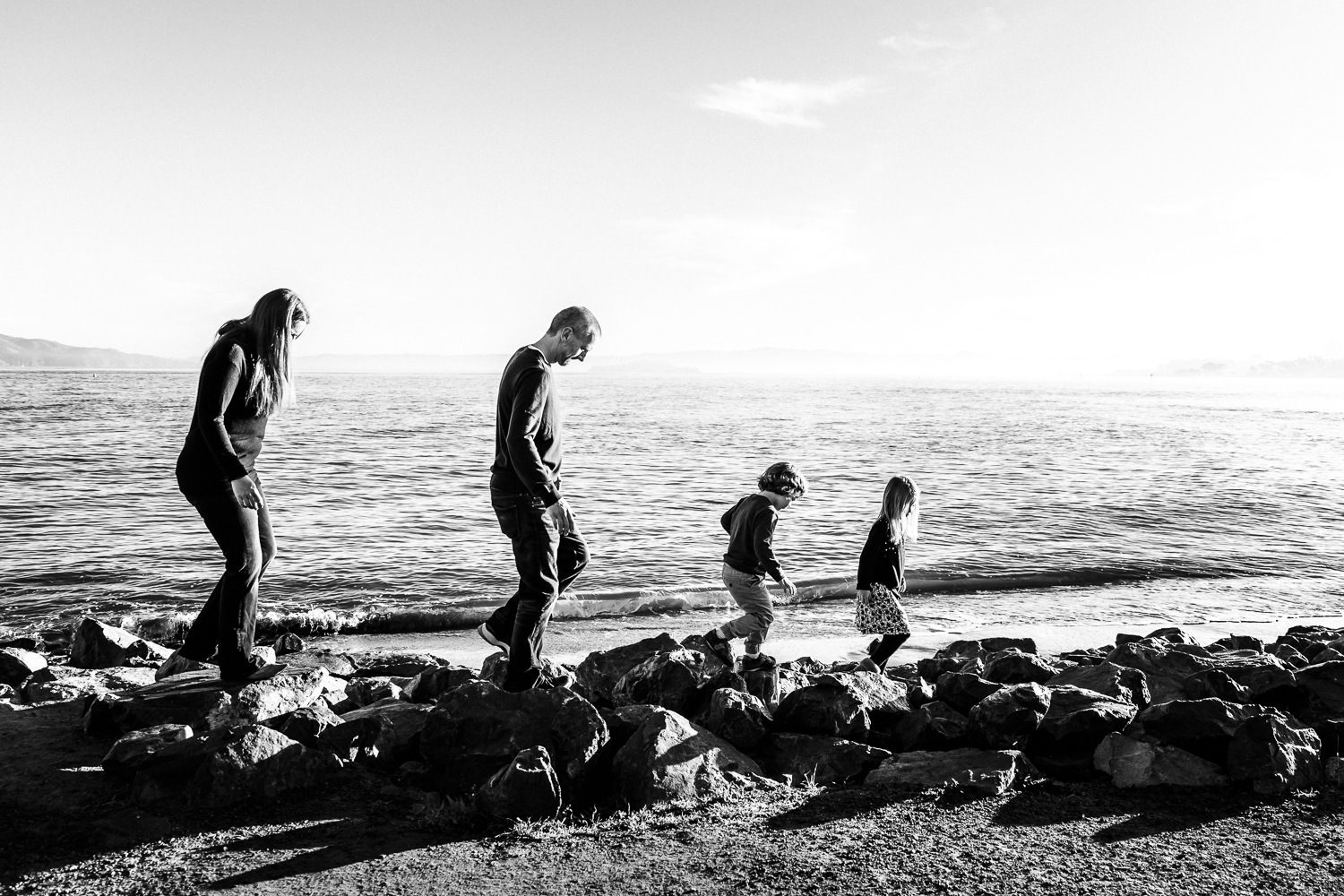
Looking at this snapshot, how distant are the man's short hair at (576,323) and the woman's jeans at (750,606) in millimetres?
2478

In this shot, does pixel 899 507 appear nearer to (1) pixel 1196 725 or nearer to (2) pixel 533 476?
(1) pixel 1196 725

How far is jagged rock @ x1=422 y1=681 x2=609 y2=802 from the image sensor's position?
4164mm

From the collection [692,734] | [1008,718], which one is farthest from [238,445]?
[1008,718]

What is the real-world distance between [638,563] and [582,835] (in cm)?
954

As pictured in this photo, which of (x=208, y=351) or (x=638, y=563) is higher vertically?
(x=208, y=351)

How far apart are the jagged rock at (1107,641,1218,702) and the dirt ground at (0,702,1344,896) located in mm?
2065

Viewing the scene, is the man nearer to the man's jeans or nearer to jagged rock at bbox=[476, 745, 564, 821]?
the man's jeans

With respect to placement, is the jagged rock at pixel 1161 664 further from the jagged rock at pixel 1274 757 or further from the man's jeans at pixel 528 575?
the man's jeans at pixel 528 575

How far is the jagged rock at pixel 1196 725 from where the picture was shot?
4.35 metres

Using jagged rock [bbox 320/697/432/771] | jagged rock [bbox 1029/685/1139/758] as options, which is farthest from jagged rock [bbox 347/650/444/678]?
jagged rock [bbox 1029/685/1139/758]

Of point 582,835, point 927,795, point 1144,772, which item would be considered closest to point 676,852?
point 582,835

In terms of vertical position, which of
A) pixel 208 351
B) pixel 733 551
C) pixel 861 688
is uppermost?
pixel 208 351

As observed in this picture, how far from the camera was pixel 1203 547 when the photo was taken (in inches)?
599

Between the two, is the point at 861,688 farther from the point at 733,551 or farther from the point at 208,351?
the point at 208,351
